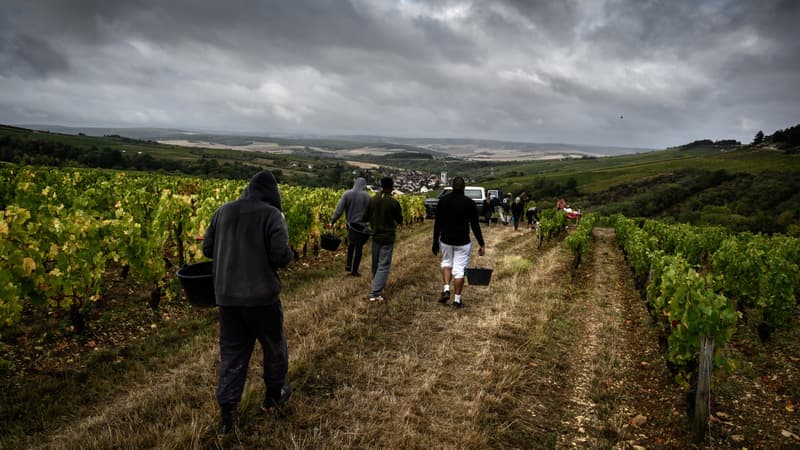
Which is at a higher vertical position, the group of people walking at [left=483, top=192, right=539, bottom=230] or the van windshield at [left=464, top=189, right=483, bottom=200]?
the van windshield at [left=464, top=189, right=483, bottom=200]

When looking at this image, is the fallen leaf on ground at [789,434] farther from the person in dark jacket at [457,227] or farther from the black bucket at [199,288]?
the black bucket at [199,288]

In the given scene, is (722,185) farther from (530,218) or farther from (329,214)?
(329,214)

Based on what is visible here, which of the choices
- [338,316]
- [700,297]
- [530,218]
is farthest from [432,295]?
[530,218]

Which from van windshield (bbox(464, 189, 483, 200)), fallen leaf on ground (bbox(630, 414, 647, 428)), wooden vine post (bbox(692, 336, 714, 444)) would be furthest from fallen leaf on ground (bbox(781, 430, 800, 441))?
van windshield (bbox(464, 189, 483, 200))

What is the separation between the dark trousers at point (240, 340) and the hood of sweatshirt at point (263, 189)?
0.99m

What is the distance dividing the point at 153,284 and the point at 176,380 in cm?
340

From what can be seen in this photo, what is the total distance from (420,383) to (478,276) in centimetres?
323

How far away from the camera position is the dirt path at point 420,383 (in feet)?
12.3

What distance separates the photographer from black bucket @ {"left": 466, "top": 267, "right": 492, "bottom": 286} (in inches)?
296

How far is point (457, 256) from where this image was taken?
7367mm

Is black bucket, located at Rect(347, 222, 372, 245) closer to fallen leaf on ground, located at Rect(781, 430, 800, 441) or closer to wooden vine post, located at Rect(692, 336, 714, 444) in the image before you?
wooden vine post, located at Rect(692, 336, 714, 444)

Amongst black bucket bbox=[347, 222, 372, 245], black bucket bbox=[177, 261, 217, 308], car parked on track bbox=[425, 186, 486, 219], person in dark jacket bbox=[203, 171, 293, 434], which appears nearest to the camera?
person in dark jacket bbox=[203, 171, 293, 434]

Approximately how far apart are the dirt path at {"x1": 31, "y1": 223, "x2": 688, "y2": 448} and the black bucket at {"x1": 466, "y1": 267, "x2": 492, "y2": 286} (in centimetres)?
53

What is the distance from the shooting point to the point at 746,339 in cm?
748
